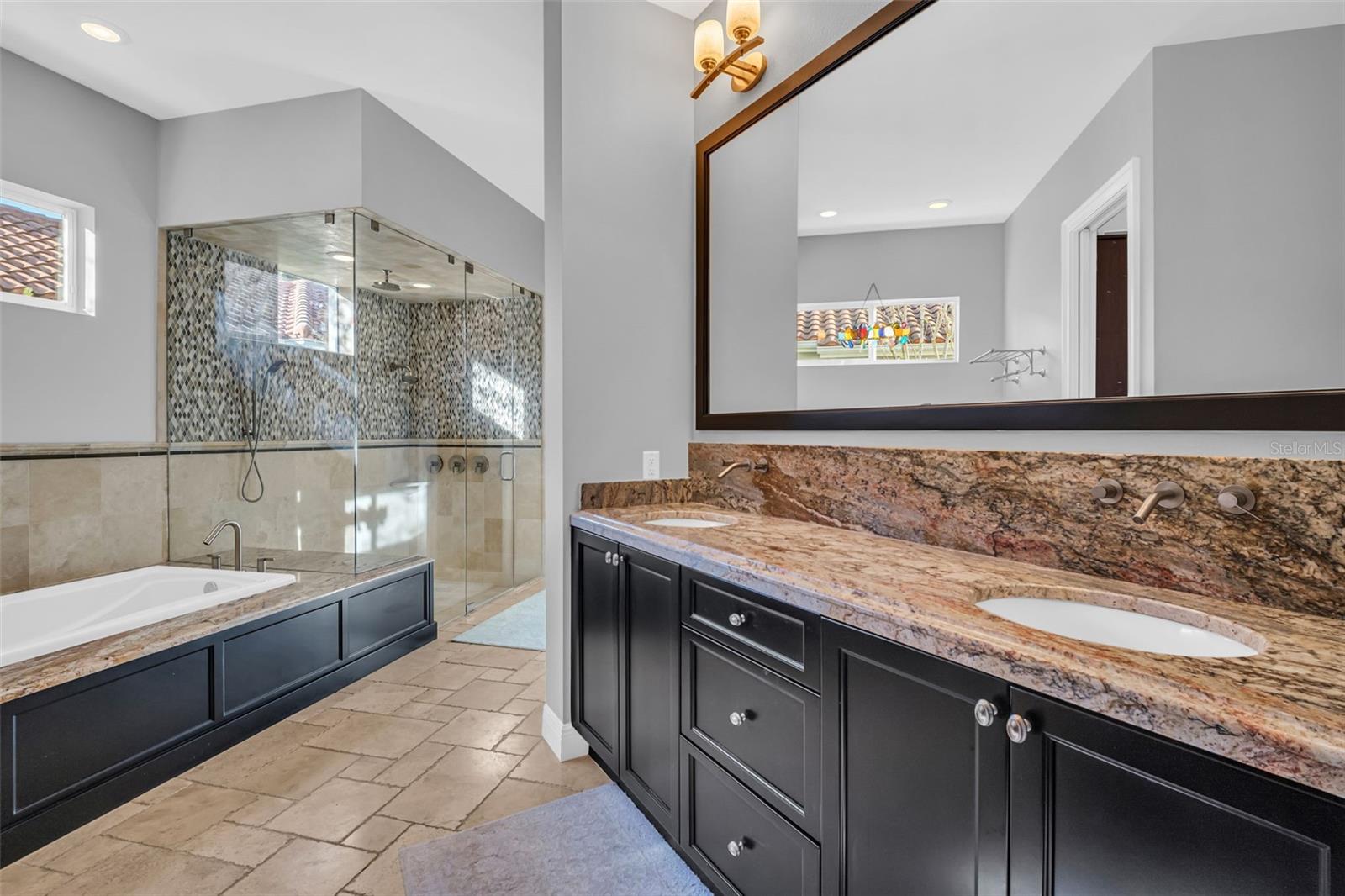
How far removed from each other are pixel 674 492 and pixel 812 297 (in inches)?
38.5

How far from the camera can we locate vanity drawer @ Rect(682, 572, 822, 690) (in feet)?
3.83

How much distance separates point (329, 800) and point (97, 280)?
113 inches

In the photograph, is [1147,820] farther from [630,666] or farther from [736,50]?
[736,50]

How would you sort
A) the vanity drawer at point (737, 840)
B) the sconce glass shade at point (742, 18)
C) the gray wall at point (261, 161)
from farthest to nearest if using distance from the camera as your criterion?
the gray wall at point (261, 161)
the sconce glass shade at point (742, 18)
the vanity drawer at point (737, 840)

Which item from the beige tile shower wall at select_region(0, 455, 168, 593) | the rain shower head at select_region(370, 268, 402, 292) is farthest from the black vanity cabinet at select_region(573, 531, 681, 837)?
the beige tile shower wall at select_region(0, 455, 168, 593)

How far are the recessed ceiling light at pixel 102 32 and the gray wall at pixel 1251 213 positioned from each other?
3.75 meters

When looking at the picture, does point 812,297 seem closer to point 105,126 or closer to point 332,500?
point 332,500

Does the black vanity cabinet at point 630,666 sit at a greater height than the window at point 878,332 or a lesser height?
lesser

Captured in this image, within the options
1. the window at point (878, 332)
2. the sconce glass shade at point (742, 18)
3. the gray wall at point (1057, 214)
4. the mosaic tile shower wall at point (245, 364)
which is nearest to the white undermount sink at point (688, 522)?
the window at point (878, 332)

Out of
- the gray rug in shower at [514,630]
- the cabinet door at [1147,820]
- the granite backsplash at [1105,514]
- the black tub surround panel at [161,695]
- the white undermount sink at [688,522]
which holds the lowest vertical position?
the gray rug in shower at [514,630]

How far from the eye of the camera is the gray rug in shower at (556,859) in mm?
1580

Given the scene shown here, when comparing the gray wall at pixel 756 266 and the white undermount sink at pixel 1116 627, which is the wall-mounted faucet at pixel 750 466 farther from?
the white undermount sink at pixel 1116 627

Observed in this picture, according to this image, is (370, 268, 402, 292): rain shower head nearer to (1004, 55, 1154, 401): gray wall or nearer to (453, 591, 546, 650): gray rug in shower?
(453, 591, 546, 650): gray rug in shower

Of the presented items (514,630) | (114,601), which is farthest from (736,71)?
(114,601)
